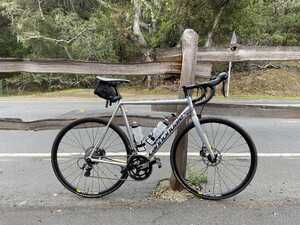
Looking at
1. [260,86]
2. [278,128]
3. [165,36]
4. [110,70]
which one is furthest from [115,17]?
[110,70]

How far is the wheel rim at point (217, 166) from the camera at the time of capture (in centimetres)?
436

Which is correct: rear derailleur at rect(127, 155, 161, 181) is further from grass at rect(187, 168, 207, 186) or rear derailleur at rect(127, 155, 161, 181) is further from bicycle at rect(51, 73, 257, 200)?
grass at rect(187, 168, 207, 186)

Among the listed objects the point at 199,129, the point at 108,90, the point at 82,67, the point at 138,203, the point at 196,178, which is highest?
the point at 82,67

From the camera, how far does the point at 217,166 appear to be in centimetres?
501

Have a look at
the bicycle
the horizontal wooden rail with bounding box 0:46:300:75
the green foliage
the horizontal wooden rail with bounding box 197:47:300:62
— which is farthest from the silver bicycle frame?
the green foliage

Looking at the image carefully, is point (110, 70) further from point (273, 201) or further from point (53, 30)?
point (53, 30)

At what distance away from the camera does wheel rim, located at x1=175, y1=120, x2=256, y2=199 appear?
436 centimetres

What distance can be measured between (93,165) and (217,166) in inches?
55.9

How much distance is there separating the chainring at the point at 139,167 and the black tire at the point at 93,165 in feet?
0.24

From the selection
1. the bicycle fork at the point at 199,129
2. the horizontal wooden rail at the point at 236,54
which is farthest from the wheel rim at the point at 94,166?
the horizontal wooden rail at the point at 236,54

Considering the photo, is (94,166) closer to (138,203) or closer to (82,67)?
(138,203)

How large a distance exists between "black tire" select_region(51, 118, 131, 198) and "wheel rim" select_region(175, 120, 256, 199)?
2.30 feet

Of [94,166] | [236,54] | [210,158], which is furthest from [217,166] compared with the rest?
[94,166]

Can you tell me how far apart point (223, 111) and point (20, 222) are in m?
2.31
